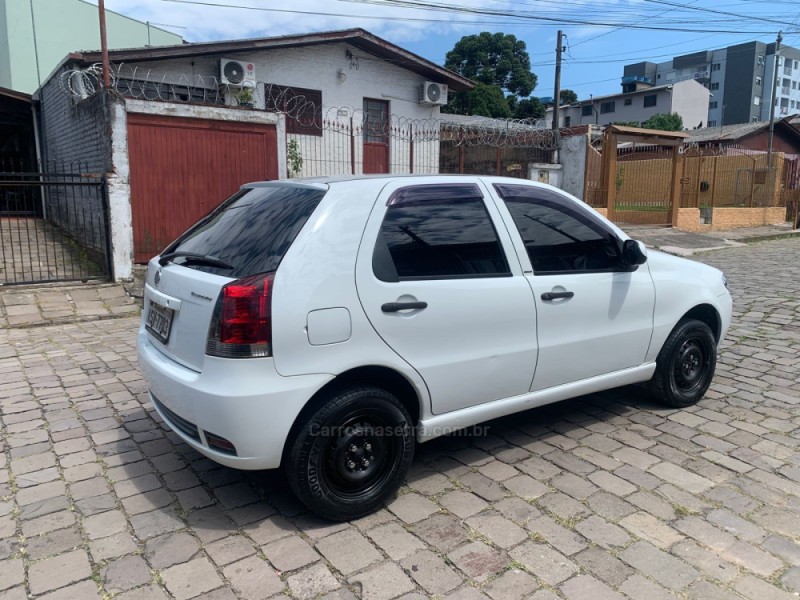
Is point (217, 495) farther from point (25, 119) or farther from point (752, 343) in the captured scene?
point (25, 119)

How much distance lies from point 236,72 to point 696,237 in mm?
12809

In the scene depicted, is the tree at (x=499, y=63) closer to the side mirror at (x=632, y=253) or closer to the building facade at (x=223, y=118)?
the building facade at (x=223, y=118)

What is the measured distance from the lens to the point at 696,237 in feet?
54.9

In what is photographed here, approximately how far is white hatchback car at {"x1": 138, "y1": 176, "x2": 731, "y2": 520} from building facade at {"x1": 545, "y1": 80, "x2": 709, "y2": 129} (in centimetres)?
6001

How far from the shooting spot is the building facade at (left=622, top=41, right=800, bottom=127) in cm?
7669

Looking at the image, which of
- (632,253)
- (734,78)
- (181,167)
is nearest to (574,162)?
(181,167)

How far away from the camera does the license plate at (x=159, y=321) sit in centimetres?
319

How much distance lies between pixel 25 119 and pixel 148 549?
51.3ft

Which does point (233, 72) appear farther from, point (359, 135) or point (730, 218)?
point (730, 218)

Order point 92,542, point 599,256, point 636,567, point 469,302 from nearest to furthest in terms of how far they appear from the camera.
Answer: point 636,567 < point 92,542 < point 469,302 < point 599,256

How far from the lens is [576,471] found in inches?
141

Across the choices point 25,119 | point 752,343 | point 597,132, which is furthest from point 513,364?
point 25,119

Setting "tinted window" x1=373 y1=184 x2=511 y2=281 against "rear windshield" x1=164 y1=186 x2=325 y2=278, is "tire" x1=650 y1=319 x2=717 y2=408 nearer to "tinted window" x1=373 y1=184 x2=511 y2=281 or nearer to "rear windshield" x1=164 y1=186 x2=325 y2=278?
"tinted window" x1=373 y1=184 x2=511 y2=281

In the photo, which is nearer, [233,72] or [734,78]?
[233,72]
